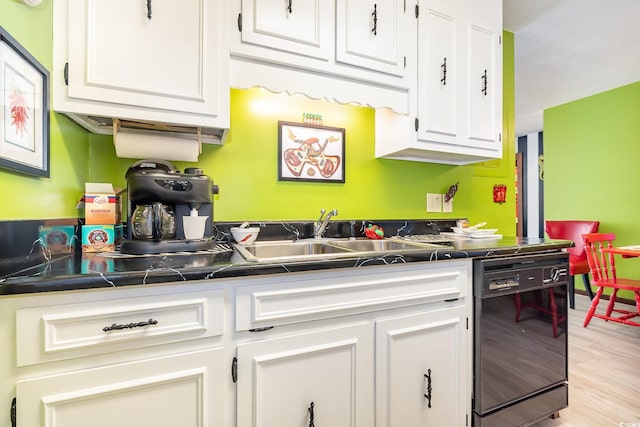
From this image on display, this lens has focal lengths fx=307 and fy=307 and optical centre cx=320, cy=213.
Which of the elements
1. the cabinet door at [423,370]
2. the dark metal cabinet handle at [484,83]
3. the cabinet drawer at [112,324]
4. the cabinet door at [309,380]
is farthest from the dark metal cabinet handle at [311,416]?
the dark metal cabinet handle at [484,83]

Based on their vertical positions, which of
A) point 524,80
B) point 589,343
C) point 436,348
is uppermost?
point 524,80

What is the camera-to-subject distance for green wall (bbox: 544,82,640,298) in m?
3.54

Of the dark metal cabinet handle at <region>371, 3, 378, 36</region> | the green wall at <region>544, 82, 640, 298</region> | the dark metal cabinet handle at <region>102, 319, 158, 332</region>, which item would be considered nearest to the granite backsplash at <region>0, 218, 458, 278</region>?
the dark metal cabinet handle at <region>102, 319, 158, 332</region>

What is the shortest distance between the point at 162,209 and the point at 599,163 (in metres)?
4.95

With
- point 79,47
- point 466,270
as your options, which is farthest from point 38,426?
point 466,270

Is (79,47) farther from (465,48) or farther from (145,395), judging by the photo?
(465,48)

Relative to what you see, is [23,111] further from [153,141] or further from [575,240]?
[575,240]

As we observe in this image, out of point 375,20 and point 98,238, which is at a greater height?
point 375,20

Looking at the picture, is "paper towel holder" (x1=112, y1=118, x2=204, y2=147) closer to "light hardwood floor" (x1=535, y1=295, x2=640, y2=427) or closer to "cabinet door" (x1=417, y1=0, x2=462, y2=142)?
"cabinet door" (x1=417, y1=0, x2=462, y2=142)

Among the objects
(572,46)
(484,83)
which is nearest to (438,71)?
(484,83)

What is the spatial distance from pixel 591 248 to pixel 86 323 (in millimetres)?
3855

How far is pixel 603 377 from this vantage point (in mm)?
2000

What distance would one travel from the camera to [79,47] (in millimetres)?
1043

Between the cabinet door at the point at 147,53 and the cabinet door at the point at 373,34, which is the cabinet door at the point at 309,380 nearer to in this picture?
the cabinet door at the point at 147,53
